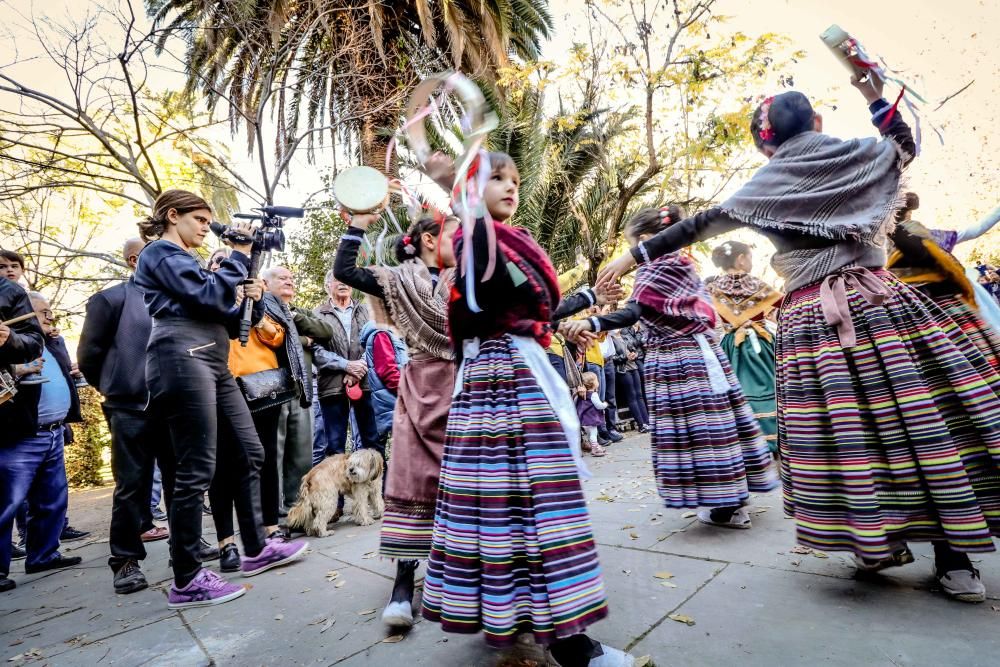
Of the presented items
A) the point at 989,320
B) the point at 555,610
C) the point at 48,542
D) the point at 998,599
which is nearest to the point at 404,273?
the point at 555,610

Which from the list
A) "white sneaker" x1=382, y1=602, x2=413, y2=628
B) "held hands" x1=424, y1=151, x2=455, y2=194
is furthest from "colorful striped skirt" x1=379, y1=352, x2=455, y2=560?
"held hands" x1=424, y1=151, x2=455, y2=194

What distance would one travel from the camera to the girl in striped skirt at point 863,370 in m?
2.08

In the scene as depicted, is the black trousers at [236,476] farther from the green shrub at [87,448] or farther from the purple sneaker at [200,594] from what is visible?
the green shrub at [87,448]

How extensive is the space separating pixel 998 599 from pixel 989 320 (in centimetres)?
147

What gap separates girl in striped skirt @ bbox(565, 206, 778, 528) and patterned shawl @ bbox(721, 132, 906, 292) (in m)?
1.08

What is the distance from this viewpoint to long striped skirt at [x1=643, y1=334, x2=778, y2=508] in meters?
3.31

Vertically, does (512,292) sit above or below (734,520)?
above

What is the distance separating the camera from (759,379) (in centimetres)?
505

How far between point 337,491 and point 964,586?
159 inches

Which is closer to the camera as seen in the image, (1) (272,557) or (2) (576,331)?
(2) (576,331)

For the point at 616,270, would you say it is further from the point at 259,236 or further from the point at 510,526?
the point at 259,236

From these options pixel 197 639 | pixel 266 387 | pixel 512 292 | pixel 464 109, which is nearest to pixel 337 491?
pixel 266 387

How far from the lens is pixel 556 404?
1.92 meters

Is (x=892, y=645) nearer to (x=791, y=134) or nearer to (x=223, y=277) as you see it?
(x=791, y=134)
